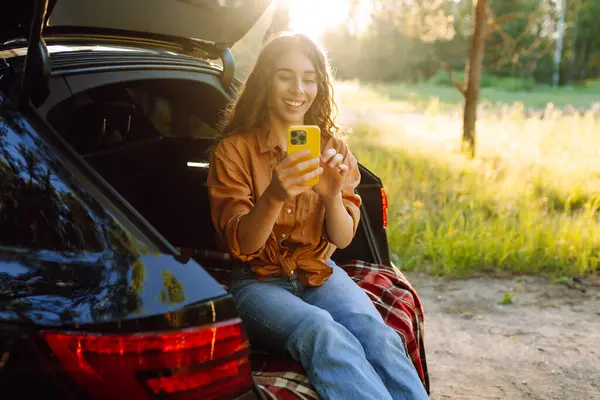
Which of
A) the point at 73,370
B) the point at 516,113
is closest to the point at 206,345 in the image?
the point at 73,370

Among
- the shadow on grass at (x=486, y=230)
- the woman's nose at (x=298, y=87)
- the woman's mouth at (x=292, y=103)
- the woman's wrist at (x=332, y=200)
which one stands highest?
the woman's nose at (x=298, y=87)

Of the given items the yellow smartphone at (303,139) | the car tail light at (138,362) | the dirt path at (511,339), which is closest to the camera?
the car tail light at (138,362)

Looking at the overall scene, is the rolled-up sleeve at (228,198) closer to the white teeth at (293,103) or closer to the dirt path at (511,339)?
the white teeth at (293,103)

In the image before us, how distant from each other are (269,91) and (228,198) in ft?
1.50

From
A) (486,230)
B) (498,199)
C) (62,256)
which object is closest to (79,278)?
(62,256)

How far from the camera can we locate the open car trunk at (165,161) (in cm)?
291

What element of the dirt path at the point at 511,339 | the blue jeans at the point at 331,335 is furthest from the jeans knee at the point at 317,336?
the dirt path at the point at 511,339

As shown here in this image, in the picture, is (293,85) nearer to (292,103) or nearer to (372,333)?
(292,103)

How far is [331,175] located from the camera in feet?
7.37

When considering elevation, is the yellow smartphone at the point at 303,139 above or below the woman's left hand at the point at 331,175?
above

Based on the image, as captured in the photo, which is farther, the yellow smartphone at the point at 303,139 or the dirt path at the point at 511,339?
the dirt path at the point at 511,339

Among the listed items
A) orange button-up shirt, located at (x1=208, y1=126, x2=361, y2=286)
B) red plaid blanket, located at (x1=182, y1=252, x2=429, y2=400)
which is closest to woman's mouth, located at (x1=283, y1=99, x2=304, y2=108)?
orange button-up shirt, located at (x1=208, y1=126, x2=361, y2=286)

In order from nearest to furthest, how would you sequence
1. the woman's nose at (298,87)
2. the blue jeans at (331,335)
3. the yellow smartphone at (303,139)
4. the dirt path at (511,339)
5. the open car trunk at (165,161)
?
1. the blue jeans at (331,335)
2. the yellow smartphone at (303,139)
3. the woman's nose at (298,87)
4. the open car trunk at (165,161)
5. the dirt path at (511,339)

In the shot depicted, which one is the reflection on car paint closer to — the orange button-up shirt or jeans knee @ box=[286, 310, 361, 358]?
jeans knee @ box=[286, 310, 361, 358]
